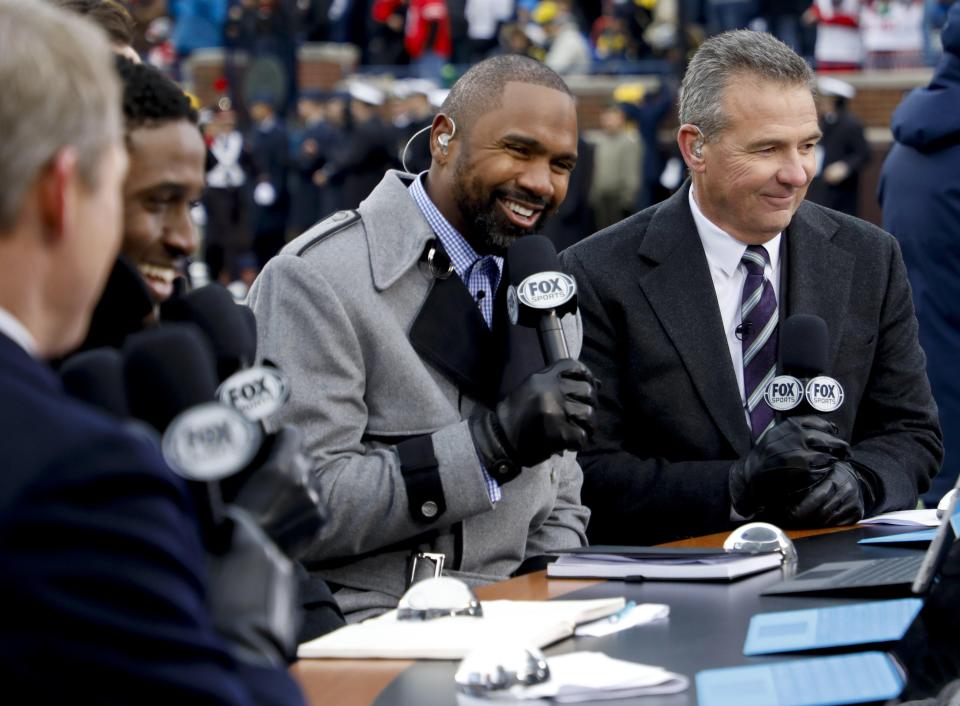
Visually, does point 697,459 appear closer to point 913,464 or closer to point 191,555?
point 913,464

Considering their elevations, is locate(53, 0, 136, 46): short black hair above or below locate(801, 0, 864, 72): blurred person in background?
above

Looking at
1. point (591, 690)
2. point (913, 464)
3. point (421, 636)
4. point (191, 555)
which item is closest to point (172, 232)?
point (421, 636)

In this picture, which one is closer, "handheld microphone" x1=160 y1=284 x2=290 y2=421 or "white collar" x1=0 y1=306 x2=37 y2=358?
"white collar" x1=0 y1=306 x2=37 y2=358

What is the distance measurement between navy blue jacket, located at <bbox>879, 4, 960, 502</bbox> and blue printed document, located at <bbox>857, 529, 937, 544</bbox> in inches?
101

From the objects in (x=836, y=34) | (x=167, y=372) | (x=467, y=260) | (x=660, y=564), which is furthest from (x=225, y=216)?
(x=167, y=372)

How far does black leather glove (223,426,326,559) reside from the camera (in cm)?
194

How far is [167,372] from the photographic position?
174cm

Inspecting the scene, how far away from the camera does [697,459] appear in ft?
13.3

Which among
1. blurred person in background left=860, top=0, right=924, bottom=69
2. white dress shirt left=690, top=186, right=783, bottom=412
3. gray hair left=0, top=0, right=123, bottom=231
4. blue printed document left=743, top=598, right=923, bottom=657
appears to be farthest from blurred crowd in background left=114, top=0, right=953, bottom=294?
gray hair left=0, top=0, right=123, bottom=231

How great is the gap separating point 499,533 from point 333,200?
17162 millimetres

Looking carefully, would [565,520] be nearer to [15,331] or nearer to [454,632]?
[454,632]

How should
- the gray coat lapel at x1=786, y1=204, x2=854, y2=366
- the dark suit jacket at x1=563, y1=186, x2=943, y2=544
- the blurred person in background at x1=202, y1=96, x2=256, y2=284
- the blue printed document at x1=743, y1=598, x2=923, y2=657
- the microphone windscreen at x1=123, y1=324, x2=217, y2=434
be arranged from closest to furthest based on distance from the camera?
the microphone windscreen at x1=123, y1=324, x2=217, y2=434
the blue printed document at x1=743, y1=598, x2=923, y2=657
the dark suit jacket at x1=563, y1=186, x2=943, y2=544
the gray coat lapel at x1=786, y1=204, x2=854, y2=366
the blurred person in background at x1=202, y1=96, x2=256, y2=284

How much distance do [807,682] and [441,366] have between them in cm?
143

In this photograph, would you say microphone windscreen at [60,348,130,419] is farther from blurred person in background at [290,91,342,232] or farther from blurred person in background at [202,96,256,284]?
blurred person in background at [290,91,342,232]
